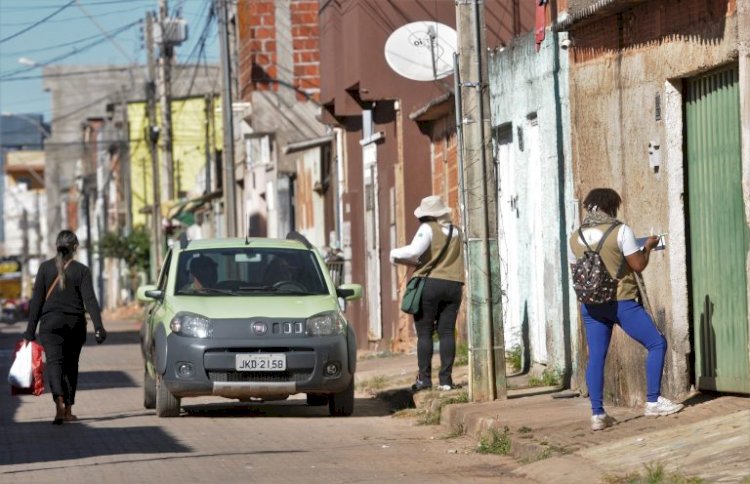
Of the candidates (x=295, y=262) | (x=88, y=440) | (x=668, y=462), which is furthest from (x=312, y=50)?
(x=668, y=462)

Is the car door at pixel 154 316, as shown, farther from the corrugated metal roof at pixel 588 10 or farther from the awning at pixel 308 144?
the awning at pixel 308 144

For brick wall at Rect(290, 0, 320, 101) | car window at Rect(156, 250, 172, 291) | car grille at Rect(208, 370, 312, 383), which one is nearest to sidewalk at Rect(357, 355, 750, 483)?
car grille at Rect(208, 370, 312, 383)

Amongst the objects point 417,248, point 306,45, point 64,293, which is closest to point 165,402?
point 64,293

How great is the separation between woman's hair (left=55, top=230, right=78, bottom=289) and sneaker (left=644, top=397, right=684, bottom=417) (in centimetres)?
570

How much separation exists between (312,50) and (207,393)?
75.6ft

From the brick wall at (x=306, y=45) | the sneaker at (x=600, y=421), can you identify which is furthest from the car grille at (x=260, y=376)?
the brick wall at (x=306, y=45)

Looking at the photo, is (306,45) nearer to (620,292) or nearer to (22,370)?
(22,370)

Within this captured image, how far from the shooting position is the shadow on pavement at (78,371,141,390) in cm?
1927

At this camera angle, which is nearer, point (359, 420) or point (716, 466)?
point (716, 466)

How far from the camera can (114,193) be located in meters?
79.1

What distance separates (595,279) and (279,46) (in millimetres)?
25996

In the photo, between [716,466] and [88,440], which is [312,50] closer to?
[88,440]

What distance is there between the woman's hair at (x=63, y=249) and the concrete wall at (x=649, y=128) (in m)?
4.52

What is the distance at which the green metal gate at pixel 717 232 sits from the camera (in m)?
11.1
